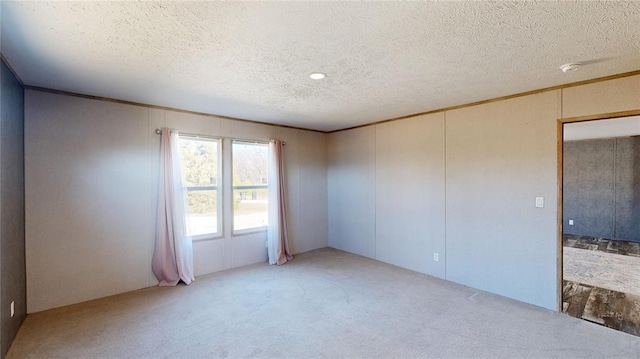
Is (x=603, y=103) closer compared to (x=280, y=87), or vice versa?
(x=603, y=103)

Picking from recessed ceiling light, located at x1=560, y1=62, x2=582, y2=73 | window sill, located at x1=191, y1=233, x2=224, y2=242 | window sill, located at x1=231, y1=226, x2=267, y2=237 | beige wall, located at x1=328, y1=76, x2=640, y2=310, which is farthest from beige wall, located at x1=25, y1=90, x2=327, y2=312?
recessed ceiling light, located at x1=560, y1=62, x2=582, y2=73

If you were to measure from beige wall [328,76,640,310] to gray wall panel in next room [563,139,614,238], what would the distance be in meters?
5.10

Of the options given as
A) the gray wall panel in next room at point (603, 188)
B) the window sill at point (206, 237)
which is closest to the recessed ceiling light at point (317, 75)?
the window sill at point (206, 237)

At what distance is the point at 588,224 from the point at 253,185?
315 inches

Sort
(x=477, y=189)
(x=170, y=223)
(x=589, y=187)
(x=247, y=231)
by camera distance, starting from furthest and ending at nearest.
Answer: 1. (x=589, y=187)
2. (x=247, y=231)
3. (x=170, y=223)
4. (x=477, y=189)

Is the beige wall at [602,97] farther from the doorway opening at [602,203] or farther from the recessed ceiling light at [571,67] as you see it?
the doorway opening at [602,203]

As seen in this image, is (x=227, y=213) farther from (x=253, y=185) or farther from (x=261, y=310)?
(x=261, y=310)

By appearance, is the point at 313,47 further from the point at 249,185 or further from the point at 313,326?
the point at 249,185

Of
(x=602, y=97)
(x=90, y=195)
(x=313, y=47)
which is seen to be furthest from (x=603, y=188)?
(x=90, y=195)

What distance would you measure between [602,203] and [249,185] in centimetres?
807

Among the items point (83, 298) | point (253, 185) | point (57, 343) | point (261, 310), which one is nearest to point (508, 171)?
point (261, 310)

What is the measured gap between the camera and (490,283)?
12.0ft

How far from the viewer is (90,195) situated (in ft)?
11.3

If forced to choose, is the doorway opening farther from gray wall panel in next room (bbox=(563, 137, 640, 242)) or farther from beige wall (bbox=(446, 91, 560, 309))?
beige wall (bbox=(446, 91, 560, 309))
